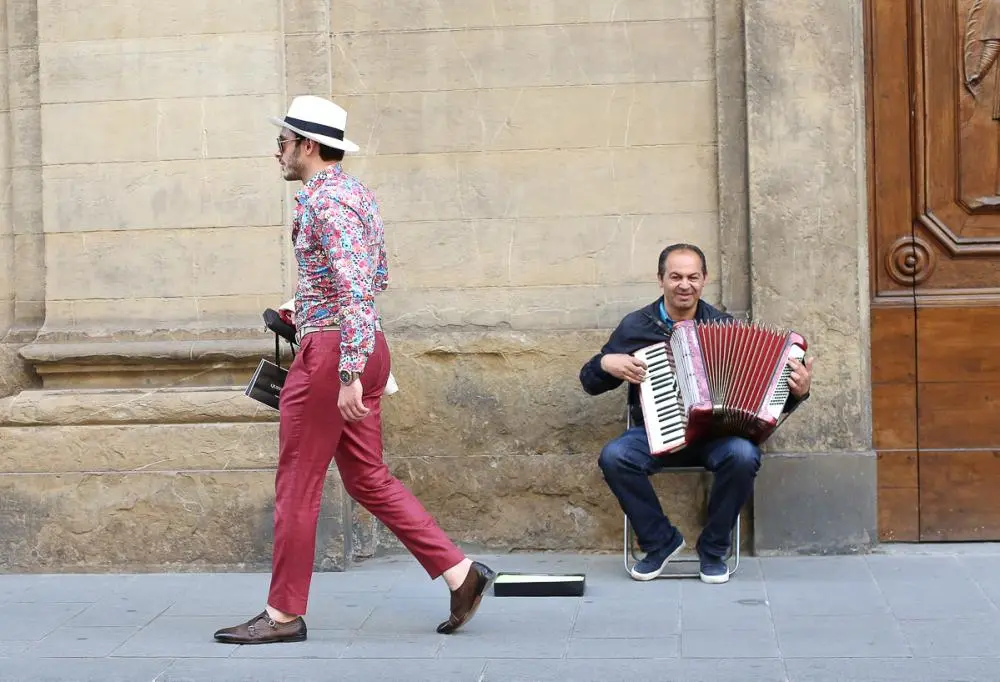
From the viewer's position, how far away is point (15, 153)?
269 inches

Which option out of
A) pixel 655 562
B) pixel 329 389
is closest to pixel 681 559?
pixel 655 562

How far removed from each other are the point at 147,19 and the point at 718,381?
307 centimetres

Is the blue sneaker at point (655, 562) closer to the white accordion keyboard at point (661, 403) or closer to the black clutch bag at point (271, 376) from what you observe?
the white accordion keyboard at point (661, 403)

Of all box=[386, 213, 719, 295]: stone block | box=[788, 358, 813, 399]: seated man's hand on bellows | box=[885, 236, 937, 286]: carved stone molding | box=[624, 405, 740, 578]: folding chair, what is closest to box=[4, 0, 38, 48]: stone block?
box=[386, 213, 719, 295]: stone block

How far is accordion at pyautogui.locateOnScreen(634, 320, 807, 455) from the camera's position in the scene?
5711mm

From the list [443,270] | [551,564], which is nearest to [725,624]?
[551,564]

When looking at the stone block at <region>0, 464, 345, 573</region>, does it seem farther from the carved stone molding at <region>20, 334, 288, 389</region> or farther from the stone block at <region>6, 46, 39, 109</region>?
the stone block at <region>6, 46, 39, 109</region>

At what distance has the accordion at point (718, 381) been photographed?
5.71 meters

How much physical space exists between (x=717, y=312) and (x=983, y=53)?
5.49 feet

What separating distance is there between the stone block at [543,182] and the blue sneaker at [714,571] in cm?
159

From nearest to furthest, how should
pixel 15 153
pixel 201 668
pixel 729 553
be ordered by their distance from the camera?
pixel 201 668 < pixel 729 553 < pixel 15 153

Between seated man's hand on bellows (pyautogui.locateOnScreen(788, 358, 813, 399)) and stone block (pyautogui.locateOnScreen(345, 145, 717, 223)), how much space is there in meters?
1.06

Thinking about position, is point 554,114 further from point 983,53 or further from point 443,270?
point 983,53

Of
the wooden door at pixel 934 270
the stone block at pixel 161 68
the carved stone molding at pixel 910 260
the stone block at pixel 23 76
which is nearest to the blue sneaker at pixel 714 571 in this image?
the wooden door at pixel 934 270
